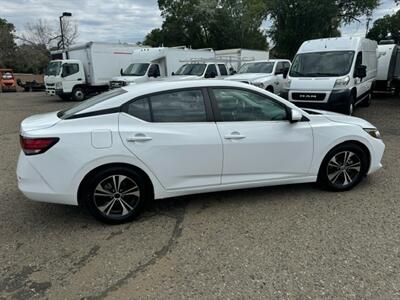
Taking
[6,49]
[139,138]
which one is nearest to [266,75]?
[139,138]

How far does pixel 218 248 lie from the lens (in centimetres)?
329

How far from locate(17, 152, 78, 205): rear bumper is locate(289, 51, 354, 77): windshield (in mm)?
8152

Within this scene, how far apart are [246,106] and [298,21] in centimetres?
2307

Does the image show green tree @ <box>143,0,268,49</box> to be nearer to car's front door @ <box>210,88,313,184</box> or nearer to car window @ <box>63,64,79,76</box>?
car window @ <box>63,64,79,76</box>

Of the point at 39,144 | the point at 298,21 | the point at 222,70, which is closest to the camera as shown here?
the point at 39,144

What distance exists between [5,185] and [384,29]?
2251 inches

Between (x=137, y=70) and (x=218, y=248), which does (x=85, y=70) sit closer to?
(x=137, y=70)

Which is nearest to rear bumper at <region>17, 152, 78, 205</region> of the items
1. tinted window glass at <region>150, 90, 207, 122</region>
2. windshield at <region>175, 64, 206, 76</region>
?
tinted window glass at <region>150, 90, 207, 122</region>

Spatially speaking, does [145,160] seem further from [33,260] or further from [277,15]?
[277,15]

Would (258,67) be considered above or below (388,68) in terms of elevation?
above

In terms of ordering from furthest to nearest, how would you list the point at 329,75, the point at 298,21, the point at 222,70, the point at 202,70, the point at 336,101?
the point at 298,21 → the point at 222,70 → the point at 202,70 → the point at 329,75 → the point at 336,101

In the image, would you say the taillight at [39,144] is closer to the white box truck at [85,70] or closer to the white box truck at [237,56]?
the white box truck at [85,70]

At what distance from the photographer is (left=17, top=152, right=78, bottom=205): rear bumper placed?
11.4ft

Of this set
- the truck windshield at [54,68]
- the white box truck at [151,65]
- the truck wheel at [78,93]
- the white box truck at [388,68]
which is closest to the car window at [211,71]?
the white box truck at [151,65]
